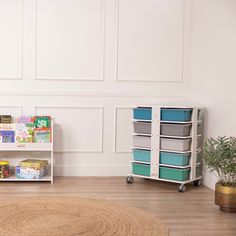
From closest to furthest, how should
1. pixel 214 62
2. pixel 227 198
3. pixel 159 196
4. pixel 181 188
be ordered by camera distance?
pixel 227 198, pixel 159 196, pixel 181 188, pixel 214 62

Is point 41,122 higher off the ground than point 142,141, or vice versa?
point 41,122

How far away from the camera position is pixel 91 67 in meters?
4.55

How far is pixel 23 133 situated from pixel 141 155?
118 cm

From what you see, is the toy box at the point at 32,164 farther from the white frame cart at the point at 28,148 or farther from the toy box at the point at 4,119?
the toy box at the point at 4,119

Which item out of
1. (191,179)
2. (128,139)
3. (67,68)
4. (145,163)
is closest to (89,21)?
(67,68)

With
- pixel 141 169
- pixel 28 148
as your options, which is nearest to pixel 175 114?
pixel 141 169

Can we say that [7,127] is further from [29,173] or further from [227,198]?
[227,198]

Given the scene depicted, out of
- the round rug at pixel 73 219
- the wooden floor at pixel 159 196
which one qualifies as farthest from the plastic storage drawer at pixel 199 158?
the round rug at pixel 73 219

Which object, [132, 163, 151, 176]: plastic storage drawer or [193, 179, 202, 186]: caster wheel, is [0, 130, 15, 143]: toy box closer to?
[132, 163, 151, 176]: plastic storage drawer

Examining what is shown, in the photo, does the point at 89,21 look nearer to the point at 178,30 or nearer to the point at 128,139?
the point at 178,30

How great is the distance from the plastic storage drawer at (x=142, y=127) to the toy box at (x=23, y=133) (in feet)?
3.36

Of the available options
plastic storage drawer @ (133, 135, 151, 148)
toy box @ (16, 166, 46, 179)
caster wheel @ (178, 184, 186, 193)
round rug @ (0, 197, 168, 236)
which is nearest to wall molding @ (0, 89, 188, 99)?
plastic storage drawer @ (133, 135, 151, 148)

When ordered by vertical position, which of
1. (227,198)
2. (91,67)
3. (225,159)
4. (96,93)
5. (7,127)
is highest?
(91,67)

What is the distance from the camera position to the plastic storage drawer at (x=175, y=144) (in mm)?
3988
